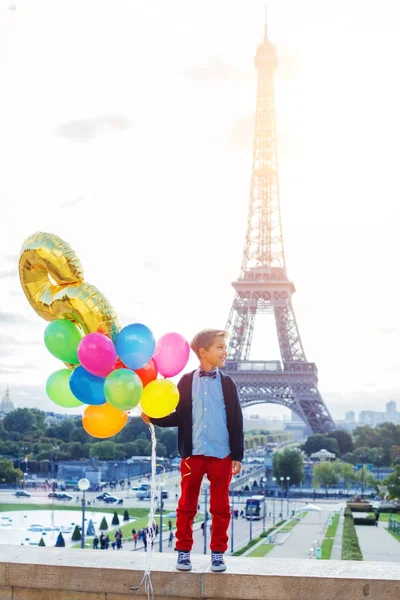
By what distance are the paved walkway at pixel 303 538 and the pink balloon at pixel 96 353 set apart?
2271 centimetres

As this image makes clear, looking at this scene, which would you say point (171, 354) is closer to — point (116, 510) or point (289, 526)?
point (289, 526)

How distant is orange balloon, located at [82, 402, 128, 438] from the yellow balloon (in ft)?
0.74

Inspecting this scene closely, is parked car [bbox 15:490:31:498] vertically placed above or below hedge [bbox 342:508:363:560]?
above

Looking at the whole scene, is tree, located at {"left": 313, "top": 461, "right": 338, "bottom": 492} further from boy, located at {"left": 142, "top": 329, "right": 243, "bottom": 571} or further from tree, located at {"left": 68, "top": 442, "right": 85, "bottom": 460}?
boy, located at {"left": 142, "top": 329, "right": 243, "bottom": 571}

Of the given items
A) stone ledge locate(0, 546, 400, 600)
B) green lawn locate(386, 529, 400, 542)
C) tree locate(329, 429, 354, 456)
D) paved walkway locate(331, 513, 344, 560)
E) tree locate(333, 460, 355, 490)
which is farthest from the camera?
tree locate(329, 429, 354, 456)

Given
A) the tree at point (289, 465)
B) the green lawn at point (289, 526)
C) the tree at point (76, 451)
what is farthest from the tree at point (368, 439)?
the green lawn at point (289, 526)

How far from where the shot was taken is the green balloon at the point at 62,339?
223 inches

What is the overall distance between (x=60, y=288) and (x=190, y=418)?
138cm

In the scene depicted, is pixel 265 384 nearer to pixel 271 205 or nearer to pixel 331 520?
pixel 271 205

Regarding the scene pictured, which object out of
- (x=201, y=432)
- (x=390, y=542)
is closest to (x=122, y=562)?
(x=201, y=432)

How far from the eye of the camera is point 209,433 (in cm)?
566

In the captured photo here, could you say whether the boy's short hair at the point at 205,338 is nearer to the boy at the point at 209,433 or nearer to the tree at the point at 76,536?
the boy at the point at 209,433

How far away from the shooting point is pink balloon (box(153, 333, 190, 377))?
18.7 ft

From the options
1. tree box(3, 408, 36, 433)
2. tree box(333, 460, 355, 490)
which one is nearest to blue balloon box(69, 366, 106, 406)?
tree box(333, 460, 355, 490)
